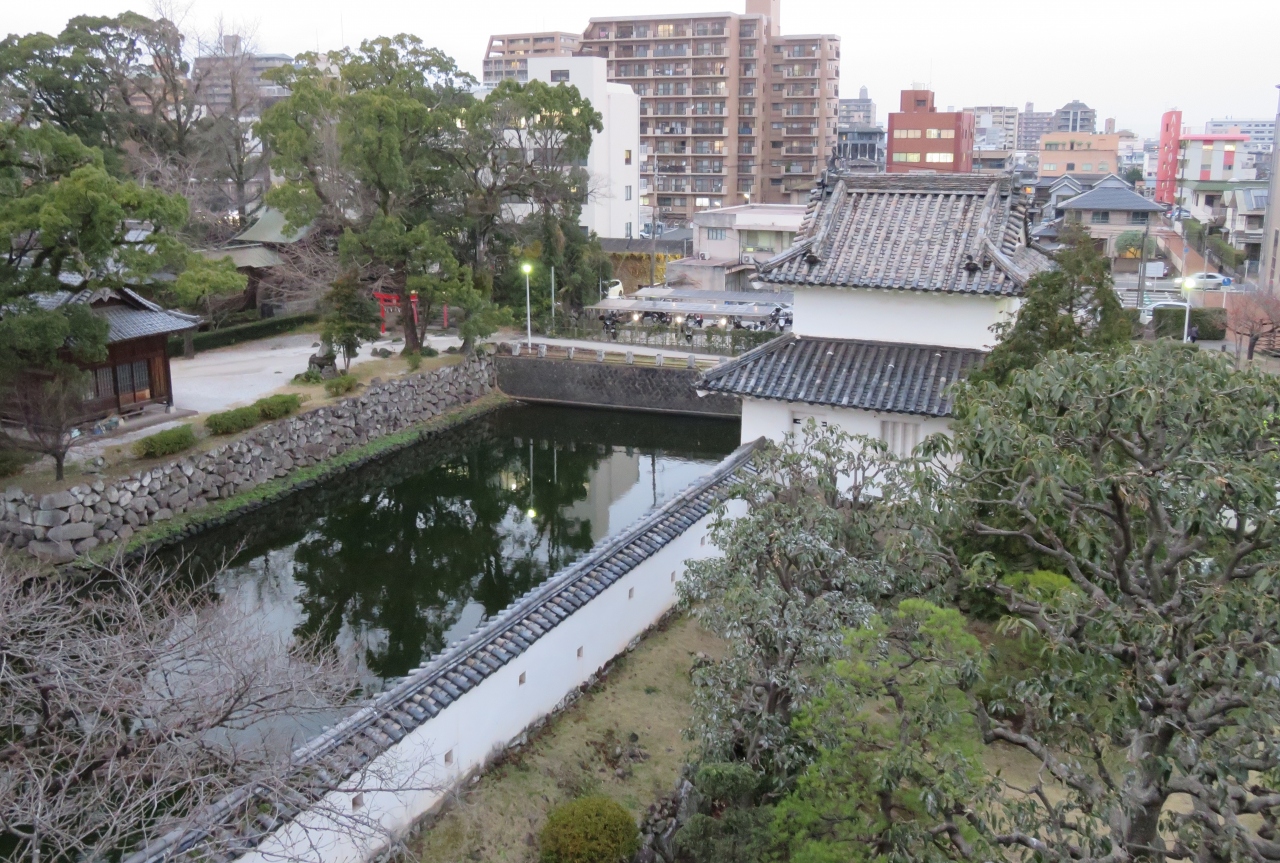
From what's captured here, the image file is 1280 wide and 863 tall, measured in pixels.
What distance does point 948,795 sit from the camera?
6.87m

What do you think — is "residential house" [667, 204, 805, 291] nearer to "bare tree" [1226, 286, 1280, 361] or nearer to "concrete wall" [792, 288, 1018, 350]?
"bare tree" [1226, 286, 1280, 361]

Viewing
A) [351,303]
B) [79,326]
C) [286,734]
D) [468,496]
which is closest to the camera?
[286,734]

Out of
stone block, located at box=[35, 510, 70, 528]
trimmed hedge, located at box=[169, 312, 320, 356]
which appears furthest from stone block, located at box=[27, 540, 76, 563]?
trimmed hedge, located at box=[169, 312, 320, 356]

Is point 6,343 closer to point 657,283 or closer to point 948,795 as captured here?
point 948,795

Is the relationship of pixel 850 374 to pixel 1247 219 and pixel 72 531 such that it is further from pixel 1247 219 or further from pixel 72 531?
pixel 1247 219

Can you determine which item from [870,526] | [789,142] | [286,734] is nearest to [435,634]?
[286,734]

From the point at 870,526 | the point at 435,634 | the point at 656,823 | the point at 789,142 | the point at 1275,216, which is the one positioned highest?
the point at 789,142

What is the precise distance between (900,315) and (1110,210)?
3451 centimetres

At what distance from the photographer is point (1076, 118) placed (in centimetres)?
16238

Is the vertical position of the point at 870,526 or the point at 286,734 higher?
the point at 870,526

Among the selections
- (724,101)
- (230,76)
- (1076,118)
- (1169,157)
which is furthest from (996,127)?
(230,76)

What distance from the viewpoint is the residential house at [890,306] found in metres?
16.0

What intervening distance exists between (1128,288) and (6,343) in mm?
36863

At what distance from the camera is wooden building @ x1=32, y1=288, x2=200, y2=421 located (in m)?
25.6
